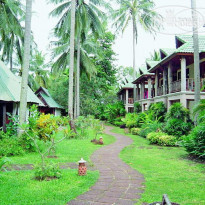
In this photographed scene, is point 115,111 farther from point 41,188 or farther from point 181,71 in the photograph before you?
point 41,188

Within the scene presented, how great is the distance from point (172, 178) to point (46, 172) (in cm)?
301

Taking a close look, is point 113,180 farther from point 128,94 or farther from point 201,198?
point 128,94

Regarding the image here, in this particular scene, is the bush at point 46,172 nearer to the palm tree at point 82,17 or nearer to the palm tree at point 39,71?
the palm tree at point 82,17

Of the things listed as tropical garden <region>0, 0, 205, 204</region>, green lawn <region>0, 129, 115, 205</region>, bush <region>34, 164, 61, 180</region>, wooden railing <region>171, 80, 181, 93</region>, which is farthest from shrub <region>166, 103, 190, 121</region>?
bush <region>34, 164, 61, 180</region>

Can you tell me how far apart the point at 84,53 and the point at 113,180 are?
61.3ft

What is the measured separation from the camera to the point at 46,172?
5066mm

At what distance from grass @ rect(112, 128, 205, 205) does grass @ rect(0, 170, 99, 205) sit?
1.33 m

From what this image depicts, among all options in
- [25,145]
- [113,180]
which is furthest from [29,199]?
[25,145]

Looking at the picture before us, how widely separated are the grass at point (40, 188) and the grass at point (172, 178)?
1327 millimetres

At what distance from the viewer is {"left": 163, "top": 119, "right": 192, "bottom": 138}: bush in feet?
38.5

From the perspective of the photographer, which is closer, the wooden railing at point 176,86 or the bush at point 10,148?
the bush at point 10,148

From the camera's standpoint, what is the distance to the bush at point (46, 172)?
5027 mm

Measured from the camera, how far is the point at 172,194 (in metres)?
4.16

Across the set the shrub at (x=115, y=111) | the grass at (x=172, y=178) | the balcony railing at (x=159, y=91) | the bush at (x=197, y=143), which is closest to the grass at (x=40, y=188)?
the grass at (x=172, y=178)
